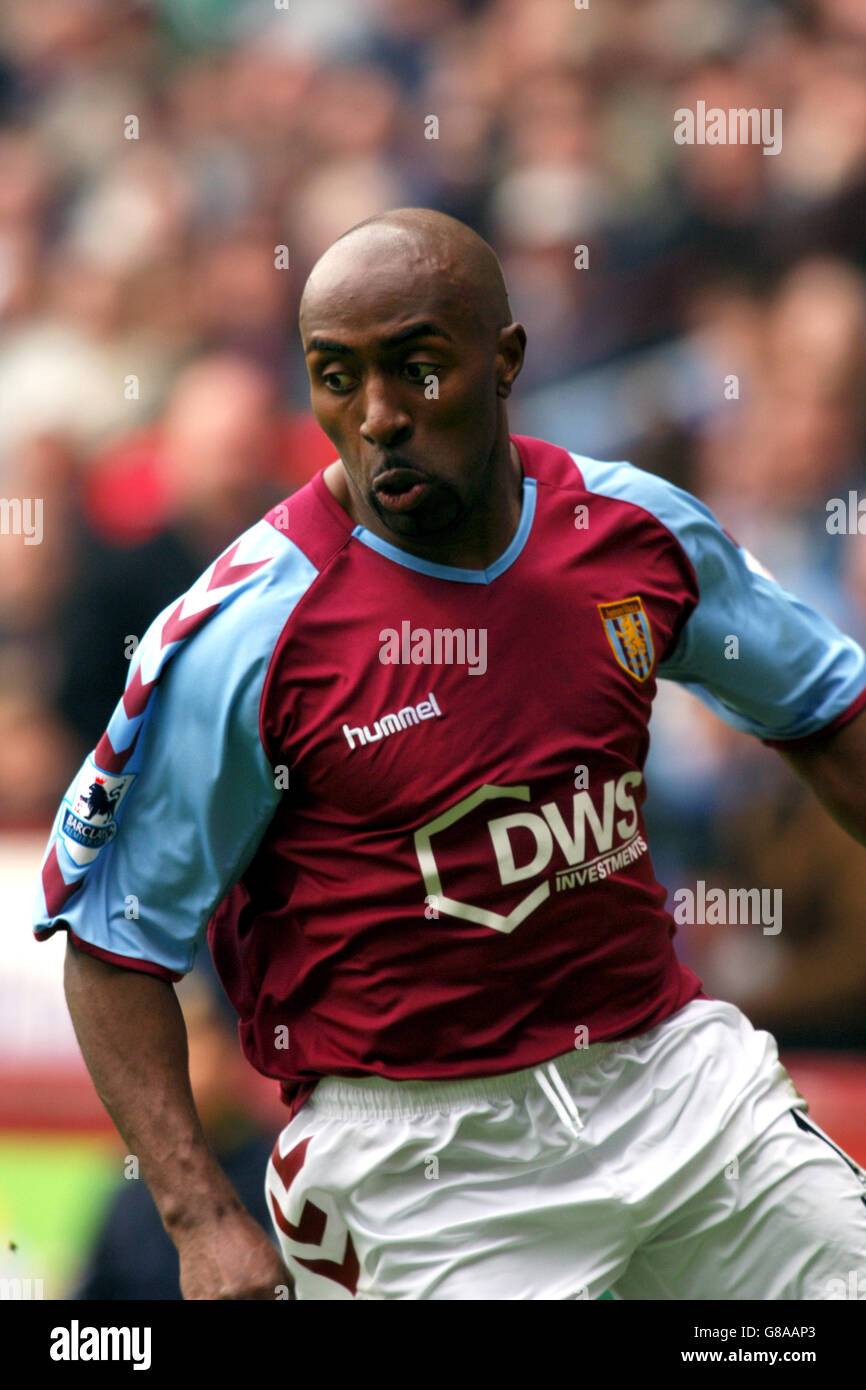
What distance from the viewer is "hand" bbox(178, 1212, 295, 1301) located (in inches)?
70.1

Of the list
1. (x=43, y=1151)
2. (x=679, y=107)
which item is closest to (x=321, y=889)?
(x=43, y=1151)

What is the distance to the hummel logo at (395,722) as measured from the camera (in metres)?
1.89

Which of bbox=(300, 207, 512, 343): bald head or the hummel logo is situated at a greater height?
bbox=(300, 207, 512, 343): bald head

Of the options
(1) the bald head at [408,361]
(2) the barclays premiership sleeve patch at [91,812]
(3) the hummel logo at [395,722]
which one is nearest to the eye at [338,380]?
(1) the bald head at [408,361]

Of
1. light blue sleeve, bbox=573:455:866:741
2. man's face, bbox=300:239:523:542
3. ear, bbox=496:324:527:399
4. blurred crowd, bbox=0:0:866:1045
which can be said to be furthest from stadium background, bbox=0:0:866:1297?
man's face, bbox=300:239:523:542

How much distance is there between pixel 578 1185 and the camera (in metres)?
1.96

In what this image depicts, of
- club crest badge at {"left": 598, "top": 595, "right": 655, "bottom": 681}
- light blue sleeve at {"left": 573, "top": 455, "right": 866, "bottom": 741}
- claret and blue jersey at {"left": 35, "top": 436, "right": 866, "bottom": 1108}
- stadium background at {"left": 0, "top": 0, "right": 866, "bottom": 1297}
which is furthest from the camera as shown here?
stadium background at {"left": 0, "top": 0, "right": 866, "bottom": 1297}

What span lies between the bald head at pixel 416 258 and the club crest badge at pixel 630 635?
38 cm

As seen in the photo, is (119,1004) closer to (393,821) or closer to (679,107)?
(393,821)

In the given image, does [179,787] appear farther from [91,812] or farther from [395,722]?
[395,722]

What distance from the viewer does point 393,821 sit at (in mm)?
1913

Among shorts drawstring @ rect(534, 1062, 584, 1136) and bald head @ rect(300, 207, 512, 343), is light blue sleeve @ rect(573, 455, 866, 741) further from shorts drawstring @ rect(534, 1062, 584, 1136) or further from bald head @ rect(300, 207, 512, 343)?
shorts drawstring @ rect(534, 1062, 584, 1136)

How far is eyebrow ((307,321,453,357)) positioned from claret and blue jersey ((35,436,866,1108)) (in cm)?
22
